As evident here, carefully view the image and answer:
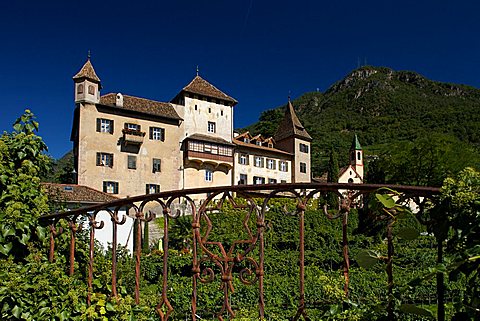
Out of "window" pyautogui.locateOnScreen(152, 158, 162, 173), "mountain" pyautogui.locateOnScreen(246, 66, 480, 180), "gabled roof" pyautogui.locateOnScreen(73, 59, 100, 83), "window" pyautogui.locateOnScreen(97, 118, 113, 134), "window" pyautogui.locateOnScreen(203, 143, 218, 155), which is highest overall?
"mountain" pyautogui.locateOnScreen(246, 66, 480, 180)

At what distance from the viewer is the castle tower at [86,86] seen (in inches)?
1077

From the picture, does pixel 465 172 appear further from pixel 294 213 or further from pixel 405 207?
pixel 294 213

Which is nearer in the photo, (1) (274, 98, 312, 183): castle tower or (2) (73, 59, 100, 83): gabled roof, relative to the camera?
(2) (73, 59, 100, 83): gabled roof

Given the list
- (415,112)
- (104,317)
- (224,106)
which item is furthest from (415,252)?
(415,112)

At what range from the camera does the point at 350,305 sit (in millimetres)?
1579

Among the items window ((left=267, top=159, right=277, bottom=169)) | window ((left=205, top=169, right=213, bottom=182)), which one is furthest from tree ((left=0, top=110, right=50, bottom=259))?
window ((left=267, top=159, right=277, bottom=169))

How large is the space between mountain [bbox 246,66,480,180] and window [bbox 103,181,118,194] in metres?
24.2

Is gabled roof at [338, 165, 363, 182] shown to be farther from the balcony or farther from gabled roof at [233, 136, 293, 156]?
the balcony

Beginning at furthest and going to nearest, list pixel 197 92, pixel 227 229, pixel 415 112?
pixel 415 112 → pixel 197 92 → pixel 227 229

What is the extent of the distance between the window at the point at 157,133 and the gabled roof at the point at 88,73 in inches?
205

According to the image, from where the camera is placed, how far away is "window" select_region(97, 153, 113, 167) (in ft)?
89.9

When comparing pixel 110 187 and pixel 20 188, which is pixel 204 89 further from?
pixel 20 188

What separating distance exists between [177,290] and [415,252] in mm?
10887

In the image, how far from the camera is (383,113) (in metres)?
93.1
